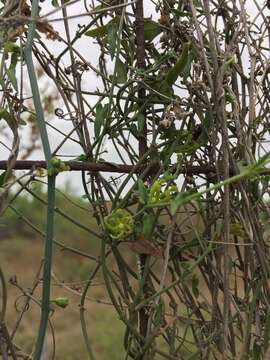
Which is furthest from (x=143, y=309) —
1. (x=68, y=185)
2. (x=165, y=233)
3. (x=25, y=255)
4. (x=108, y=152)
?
(x=25, y=255)

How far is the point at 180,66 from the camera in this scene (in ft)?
3.23

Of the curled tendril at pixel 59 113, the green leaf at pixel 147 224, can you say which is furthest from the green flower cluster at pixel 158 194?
the curled tendril at pixel 59 113

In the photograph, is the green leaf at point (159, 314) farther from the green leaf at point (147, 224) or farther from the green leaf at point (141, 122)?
the green leaf at point (141, 122)

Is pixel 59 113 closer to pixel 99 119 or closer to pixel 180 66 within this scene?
pixel 99 119

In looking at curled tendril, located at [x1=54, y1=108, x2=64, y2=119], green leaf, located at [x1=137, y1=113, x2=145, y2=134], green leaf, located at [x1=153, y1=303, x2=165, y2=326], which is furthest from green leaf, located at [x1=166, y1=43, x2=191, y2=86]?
green leaf, located at [x1=153, y1=303, x2=165, y2=326]

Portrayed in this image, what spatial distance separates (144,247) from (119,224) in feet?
0.23

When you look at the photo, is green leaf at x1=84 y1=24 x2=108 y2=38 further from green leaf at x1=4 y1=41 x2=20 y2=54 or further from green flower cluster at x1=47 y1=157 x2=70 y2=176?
green flower cluster at x1=47 y1=157 x2=70 y2=176

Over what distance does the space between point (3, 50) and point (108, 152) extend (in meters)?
0.21

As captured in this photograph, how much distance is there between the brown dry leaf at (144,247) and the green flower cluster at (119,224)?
0.04m

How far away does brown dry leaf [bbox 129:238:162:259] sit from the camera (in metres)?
0.98

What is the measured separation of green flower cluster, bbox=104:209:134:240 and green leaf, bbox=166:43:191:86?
200 mm

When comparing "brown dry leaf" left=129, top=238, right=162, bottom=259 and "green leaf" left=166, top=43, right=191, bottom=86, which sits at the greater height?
"green leaf" left=166, top=43, right=191, bottom=86

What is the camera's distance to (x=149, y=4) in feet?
3.77

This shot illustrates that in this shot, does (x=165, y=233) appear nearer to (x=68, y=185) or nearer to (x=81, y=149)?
(x=81, y=149)
